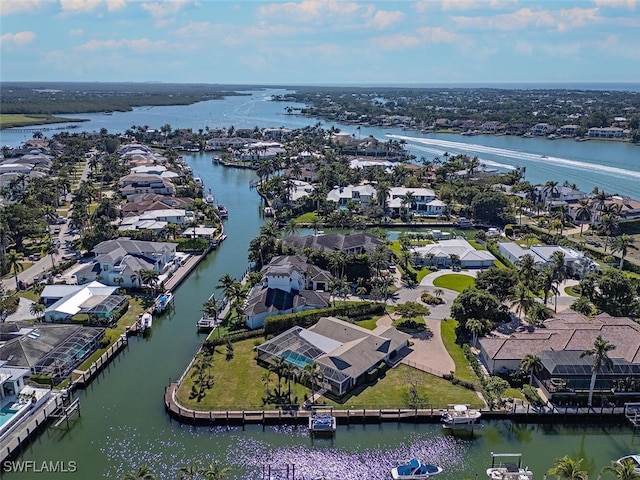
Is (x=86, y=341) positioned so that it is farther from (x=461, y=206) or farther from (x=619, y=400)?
(x=461, y=206)

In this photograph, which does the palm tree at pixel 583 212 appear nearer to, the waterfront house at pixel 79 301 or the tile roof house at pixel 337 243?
the tile roof house at pixel 337 243

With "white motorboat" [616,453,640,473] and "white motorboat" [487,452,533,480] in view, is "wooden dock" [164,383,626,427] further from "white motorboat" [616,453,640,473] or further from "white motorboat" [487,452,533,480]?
Answer: "white motorboat" [616,453,640,473]

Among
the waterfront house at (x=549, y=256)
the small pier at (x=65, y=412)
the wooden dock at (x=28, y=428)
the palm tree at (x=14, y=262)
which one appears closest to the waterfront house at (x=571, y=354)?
the waterfront house at (x=549, y=256)

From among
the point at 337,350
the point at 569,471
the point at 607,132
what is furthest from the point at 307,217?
the point at 607,132

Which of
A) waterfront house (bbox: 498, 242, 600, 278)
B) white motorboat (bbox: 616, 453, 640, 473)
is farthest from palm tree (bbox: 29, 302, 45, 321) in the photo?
Result: waterfront house (bbox: 498, 242, 600, 278)

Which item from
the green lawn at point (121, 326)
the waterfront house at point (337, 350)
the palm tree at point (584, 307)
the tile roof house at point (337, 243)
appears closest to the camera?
the waterfront house at point (337, 350)

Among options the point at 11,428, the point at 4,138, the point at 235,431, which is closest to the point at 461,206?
the point at 235,431

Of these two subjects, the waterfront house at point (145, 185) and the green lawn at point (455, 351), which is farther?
the waterfront house at point (145, 185)
